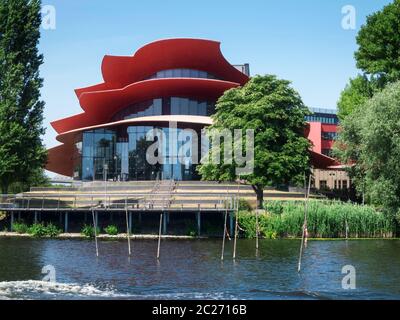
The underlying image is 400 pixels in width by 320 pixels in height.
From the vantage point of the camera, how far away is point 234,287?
20172 millimetres

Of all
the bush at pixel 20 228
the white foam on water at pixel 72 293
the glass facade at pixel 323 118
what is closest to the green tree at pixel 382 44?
the bush at pixel 20 228

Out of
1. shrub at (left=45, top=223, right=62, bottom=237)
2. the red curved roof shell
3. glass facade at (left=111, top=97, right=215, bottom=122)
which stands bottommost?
shrub at (left=45, top=223, right=62, bottom=237)

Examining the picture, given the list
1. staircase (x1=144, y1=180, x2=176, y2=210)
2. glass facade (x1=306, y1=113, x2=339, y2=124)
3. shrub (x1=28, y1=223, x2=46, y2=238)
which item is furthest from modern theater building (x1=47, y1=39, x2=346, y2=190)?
glass facade (x1=306, y1=113, x2=339, y2=124)

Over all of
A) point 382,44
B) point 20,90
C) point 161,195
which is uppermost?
point 382,44

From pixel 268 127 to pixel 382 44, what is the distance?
47.9 ft

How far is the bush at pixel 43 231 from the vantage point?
3966 cm

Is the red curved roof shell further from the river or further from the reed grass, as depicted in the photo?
the river

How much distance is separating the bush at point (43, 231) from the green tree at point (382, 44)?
29.7 m

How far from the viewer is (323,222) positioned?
1499 inches

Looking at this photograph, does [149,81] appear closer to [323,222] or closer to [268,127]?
[268,127]

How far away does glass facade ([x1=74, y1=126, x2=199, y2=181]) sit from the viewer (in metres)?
54.1

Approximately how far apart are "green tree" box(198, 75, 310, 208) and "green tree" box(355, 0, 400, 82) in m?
9.82

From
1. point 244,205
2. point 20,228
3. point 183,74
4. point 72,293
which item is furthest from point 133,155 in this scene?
point 72,293
